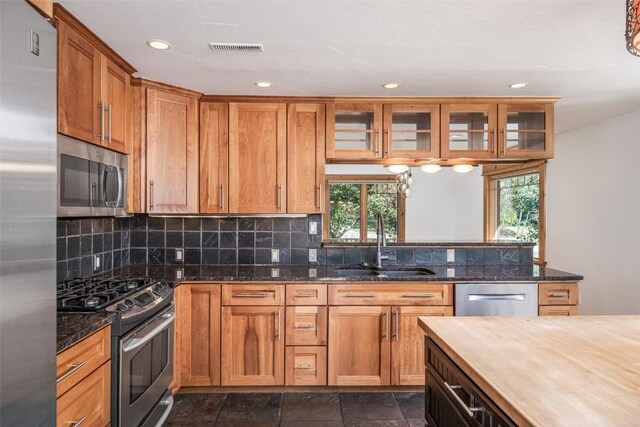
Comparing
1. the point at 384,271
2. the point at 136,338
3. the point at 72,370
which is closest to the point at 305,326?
the point at 384,271

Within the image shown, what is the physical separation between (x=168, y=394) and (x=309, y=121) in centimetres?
228

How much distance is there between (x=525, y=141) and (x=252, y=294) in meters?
2.57

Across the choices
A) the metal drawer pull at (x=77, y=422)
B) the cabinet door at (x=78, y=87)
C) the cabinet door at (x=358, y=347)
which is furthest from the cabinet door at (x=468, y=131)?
the metal drawer pull at (x=77, y=422)

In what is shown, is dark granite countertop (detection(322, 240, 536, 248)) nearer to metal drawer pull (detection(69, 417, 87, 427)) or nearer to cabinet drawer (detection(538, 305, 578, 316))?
cabinet drawer (detection(538, 305, 578, 316))

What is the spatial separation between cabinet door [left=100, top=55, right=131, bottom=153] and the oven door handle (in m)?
1.14

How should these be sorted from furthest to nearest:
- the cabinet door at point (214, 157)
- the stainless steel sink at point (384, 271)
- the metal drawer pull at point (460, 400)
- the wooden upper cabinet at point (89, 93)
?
1. the stainless steel sink at point (384, 271)
2. the cabinet door at point (214, 157)
3. the wooden upper cabinet at point (89, 93)
4. the metal drawer pull at point (460, 400)

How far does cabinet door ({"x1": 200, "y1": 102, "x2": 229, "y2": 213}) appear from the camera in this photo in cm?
312

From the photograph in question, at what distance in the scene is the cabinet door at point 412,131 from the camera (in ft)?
Result: 10.3

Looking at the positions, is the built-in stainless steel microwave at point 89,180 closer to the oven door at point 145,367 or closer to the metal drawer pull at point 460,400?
the oven door at point 145,367

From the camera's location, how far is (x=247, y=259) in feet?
11.1

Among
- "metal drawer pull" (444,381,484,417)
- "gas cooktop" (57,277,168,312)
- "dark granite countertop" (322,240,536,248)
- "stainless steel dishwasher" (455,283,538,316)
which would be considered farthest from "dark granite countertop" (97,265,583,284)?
"metal drawer pull" (444,381,484,417)

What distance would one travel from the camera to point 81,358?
1545 millimetres

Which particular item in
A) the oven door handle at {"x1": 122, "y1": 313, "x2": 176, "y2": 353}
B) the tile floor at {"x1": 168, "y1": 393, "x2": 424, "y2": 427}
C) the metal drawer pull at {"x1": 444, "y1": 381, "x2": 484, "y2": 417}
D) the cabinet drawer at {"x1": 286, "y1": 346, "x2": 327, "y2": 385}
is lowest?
the tile floor at {"x1": 168, "y1": 393, "x2": 424, "y2": 427}

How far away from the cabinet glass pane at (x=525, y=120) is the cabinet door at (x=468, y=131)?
0.15 m
